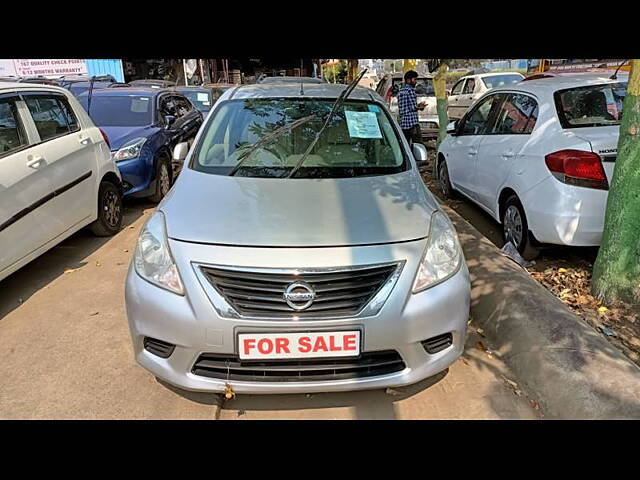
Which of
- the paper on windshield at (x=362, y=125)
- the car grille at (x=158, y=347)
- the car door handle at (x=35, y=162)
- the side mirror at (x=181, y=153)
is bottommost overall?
the car grille at (x=158, y=347)

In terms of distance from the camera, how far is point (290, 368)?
86.0 inches

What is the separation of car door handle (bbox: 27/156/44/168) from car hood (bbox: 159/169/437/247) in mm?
1677

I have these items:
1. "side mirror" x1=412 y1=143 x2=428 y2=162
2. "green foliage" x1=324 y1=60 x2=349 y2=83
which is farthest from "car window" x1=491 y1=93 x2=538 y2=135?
"green foliage" x1=324 y1=60 x2=349 y2=83

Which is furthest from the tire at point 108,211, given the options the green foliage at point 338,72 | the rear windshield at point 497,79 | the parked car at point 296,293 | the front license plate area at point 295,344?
the green foliage at point 338,72

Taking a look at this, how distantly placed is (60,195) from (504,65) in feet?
82.5

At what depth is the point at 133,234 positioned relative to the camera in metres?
5.39

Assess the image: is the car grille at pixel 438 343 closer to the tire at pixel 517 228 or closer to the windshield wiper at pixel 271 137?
the windshield wiper at pixel 271 137

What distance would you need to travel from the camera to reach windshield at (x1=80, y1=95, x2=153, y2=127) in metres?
6.68

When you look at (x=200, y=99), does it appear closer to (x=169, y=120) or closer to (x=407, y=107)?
(x=169, y=120)

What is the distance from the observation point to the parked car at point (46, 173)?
3695mm

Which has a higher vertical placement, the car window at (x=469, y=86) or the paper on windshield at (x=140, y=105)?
the car window at (x=469, y=86)

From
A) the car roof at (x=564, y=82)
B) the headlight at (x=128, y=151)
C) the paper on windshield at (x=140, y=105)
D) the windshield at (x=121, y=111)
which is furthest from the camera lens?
the paper on windshield at (x=140, y=105)

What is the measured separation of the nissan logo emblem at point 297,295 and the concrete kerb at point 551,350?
4.61 ft
